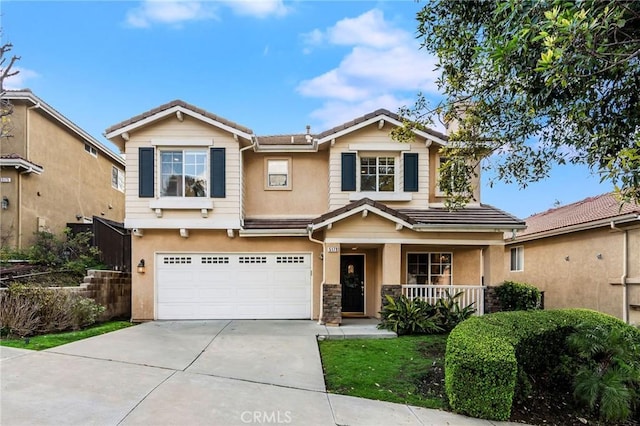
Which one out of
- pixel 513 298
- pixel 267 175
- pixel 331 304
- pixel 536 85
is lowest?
pixel 331 304

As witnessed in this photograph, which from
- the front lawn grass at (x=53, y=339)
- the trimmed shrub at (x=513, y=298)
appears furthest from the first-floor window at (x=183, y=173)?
the trimmed shrub at (x=513, y=298)

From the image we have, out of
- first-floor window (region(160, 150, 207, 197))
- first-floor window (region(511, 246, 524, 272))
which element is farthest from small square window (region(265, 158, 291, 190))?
first-floor window (region(511, 246, 524, 272))

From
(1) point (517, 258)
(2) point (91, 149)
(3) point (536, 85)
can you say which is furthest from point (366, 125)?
(2) point (91, 149)

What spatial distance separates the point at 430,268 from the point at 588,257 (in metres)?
5.81

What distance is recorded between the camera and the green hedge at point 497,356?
5562mm

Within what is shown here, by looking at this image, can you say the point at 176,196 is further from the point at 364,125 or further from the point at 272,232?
the point at 364,125

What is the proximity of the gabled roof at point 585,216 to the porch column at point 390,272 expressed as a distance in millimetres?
6349

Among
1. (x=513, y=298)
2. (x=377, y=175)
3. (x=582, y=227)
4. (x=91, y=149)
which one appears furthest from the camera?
(x=91, y=149)

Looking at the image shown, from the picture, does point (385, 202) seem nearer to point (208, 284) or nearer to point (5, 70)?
point (208, 284)

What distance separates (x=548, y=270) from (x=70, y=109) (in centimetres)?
2126

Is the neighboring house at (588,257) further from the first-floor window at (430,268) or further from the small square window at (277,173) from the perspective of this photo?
the small square window at (277,173)

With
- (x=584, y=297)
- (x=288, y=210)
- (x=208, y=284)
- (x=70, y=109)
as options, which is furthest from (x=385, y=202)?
(x=70, y=109)

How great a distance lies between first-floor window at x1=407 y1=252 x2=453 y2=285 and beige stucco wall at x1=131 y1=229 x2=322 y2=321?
344 centimetres

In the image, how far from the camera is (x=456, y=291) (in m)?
12.1
